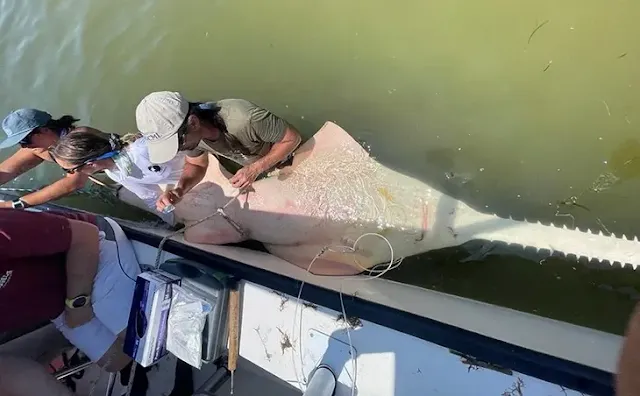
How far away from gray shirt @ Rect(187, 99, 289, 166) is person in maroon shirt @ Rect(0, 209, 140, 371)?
947mm

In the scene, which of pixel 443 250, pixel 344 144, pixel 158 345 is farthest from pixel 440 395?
pixel 344 144

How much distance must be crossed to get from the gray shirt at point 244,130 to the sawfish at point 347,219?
321 millimetres

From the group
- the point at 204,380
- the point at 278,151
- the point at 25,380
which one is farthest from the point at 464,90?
the point at 25,380

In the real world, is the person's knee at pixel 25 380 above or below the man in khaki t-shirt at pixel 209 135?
below

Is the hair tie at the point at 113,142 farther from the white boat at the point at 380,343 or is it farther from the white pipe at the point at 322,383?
the white pipe at the point at 322,383

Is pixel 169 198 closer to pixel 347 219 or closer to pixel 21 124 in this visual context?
pixel 21 124

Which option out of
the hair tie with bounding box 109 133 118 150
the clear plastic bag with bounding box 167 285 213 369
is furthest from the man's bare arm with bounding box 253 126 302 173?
the clear plastic bag with bounding box 167 285 213 369

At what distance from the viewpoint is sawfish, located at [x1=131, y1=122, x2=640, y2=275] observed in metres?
3.24

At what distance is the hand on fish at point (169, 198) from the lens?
388 cm

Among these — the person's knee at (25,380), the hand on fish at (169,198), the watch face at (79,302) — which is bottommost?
the person's knee at (25,380)

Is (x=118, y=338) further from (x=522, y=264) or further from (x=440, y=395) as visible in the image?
(x=522, y=264)

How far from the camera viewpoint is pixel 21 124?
3600mm

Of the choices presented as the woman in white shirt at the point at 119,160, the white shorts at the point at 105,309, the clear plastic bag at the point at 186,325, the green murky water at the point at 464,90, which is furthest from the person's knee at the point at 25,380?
the green murky water at the point at 464,90

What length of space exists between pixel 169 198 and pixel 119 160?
0.46 m
